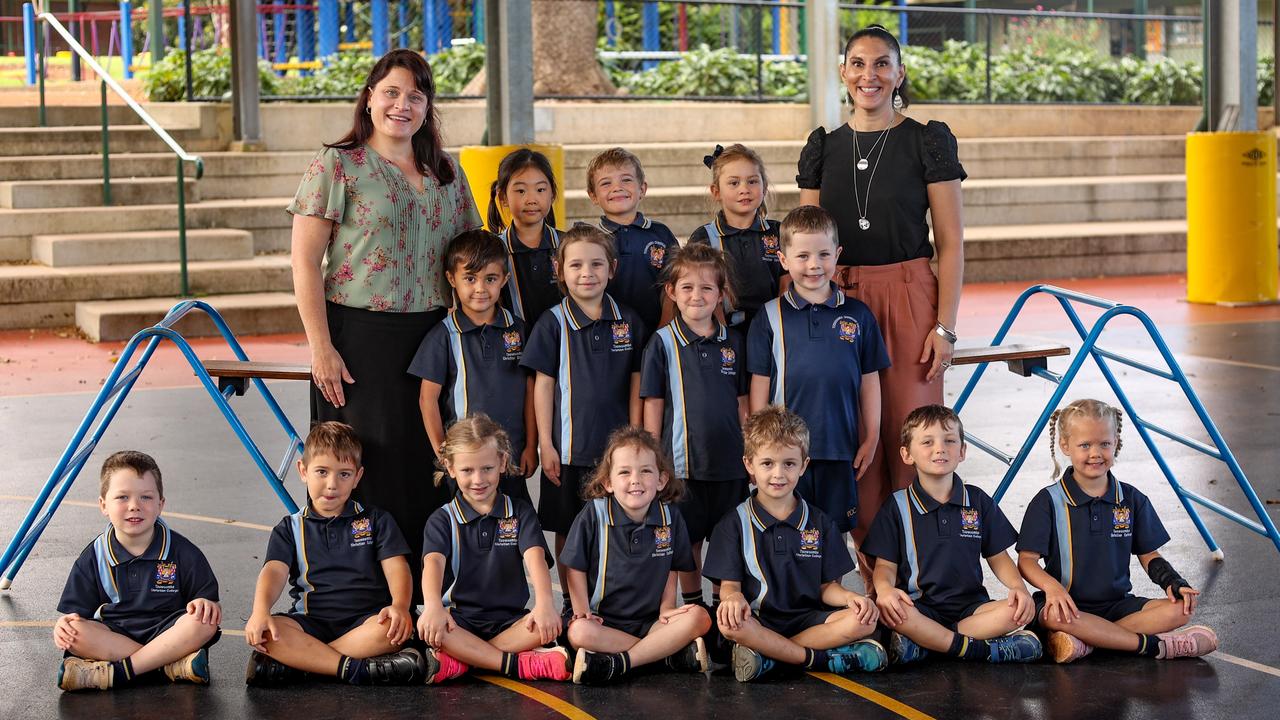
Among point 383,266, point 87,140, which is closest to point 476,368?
point 383,266

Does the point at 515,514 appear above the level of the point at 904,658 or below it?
above

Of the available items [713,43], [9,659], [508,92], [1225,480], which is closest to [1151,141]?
[713,43]

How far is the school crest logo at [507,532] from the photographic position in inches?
187

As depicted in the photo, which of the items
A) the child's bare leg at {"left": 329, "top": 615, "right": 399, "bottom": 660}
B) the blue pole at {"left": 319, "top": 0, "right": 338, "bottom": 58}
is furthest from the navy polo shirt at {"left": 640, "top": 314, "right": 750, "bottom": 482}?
the blue pole at {"left": 319, "top": 0, "right": 338, "bottom": 58}

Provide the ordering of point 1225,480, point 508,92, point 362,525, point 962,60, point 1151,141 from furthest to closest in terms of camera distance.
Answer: point 962,60, point 1151,141, point 508,92, point 1225,480, point 362,525

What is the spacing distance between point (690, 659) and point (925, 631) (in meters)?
0.74

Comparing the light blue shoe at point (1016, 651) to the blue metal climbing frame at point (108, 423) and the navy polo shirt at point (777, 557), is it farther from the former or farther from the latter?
the blue metal climbing frame at point (108, 423)

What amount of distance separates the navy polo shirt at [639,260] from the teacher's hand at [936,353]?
94cm

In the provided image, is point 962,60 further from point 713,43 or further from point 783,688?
point 783,688

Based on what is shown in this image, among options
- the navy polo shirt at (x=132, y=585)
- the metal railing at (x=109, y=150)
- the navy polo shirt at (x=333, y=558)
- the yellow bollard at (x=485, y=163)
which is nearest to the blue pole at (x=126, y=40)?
the metal railing at (x=109, y=150)

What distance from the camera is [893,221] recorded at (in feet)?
17.0

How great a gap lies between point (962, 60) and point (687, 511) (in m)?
17.4

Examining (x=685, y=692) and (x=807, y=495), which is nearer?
(x=685, y=692)

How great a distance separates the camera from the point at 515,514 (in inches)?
189
